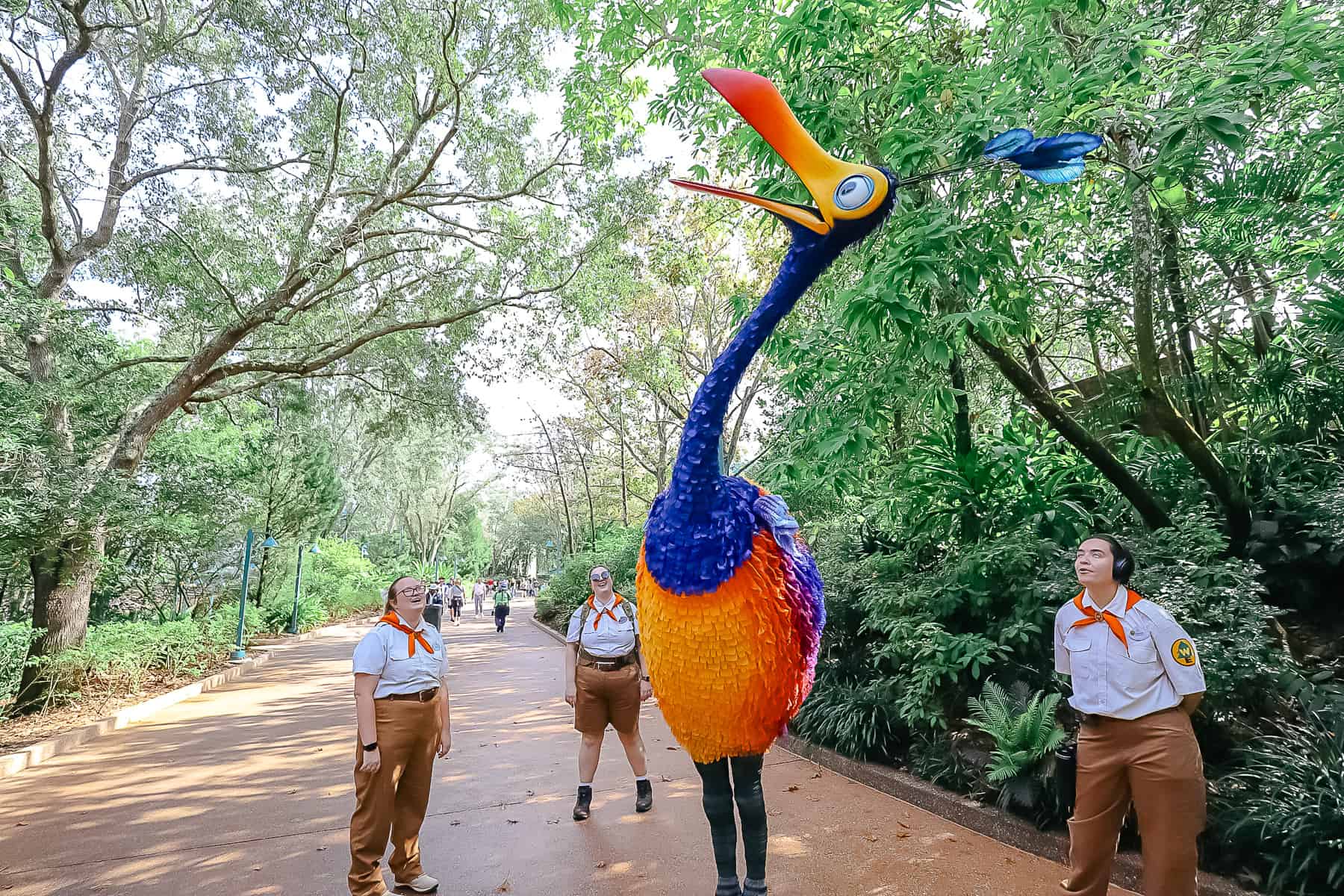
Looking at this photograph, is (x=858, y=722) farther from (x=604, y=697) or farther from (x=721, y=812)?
(x=721, y=812)

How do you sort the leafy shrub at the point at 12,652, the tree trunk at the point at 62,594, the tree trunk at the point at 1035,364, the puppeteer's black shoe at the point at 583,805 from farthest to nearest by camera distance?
the tree trunk at the point at 62,594
the leafy shrub at the point at 12,652
the tree trunk at the point at 1035,364
the puppeteer's black shoe at the point at 583,805

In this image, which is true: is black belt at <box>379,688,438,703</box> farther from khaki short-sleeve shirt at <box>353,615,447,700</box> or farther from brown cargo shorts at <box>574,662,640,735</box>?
brown cargo shorts at <box>574,662,640,735</box>

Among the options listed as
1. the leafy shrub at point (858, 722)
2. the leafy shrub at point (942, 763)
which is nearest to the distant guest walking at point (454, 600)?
the leafy shrub at point (858, 722)

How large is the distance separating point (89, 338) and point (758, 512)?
7910 mm

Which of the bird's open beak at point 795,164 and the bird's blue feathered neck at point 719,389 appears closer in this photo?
the bird's open beak at point 795,164

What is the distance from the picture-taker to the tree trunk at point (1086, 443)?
4.51m

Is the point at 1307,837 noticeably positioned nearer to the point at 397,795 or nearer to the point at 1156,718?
the point at 1156,718

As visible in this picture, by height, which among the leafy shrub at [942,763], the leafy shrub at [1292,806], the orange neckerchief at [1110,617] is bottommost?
the leafy shrub at [942,763]

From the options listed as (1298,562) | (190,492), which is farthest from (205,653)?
(1298,562)

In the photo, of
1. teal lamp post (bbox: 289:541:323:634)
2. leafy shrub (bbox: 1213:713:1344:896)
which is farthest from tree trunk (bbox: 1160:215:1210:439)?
teal lamp post (bbox: 289:541:323:634)

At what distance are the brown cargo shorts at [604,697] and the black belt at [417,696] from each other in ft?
3.71

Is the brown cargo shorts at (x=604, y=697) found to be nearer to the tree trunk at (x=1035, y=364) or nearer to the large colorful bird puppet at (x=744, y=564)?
the large colorful bird puppet at (x=744, y=564)

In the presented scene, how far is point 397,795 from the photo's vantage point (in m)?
3.15

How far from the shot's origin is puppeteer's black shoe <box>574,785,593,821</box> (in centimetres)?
407
